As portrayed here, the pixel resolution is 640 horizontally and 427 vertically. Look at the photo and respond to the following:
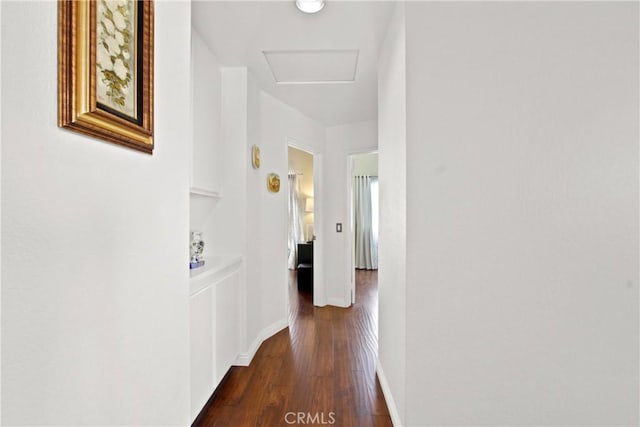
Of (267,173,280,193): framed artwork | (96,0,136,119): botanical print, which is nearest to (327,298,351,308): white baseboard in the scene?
(267,173,280,193): framed artwork

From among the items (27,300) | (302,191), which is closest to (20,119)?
(27,300)

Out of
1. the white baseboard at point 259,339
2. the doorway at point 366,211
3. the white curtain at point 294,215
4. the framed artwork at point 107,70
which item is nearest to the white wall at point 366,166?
the doorway at point 366,211

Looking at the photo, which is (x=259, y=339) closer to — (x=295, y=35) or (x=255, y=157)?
(x=255, y=157)

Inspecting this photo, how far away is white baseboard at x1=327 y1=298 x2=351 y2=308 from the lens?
3748 mm

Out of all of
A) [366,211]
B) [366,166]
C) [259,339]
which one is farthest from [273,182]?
[366,166]

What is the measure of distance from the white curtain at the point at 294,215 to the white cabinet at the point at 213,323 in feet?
13.3

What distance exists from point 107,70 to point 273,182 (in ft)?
7.47

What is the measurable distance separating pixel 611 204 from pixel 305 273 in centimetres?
383

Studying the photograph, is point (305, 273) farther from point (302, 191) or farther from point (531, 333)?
point (531, 333)

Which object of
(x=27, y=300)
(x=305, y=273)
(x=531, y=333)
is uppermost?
(x=27, y=300)

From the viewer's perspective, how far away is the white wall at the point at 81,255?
1.45ft

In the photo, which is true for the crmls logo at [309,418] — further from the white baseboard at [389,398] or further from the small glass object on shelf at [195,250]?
the small glass object on shelf at [195,250]

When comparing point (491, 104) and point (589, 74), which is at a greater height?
point (589, 74)

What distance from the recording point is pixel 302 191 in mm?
6410
